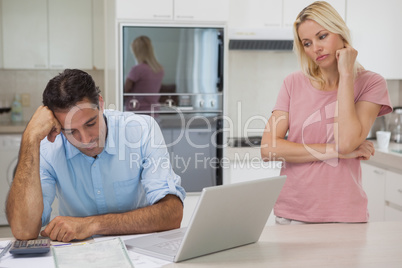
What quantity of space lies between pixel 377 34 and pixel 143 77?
1.83m

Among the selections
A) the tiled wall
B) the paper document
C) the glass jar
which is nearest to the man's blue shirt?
the paper document

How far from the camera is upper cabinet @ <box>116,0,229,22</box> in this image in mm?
3340

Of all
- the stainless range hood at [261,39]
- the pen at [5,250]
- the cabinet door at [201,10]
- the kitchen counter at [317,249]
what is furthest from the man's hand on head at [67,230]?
the stainless range hood at [261,39]

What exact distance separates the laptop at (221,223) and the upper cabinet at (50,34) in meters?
3.03

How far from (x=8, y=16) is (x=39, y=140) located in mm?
2842

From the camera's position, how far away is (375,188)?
3586mm

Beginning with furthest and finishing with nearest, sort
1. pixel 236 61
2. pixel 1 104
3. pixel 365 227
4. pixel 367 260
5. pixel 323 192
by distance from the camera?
pixel 1 104, pixel 236 61, pixel 323 192, pixel 365 227, pixel 367 260

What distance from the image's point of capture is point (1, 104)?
4.48 metres

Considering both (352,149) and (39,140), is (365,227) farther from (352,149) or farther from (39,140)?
(39,140)

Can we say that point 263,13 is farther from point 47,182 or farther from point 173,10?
point 47,182

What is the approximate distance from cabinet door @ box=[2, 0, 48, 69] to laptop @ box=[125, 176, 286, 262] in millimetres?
3092

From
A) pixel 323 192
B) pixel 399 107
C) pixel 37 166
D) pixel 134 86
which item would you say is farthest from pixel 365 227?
pixel 399 107

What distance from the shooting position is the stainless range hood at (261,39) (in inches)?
143

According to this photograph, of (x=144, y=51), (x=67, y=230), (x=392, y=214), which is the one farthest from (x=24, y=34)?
(x=392, y=214)
